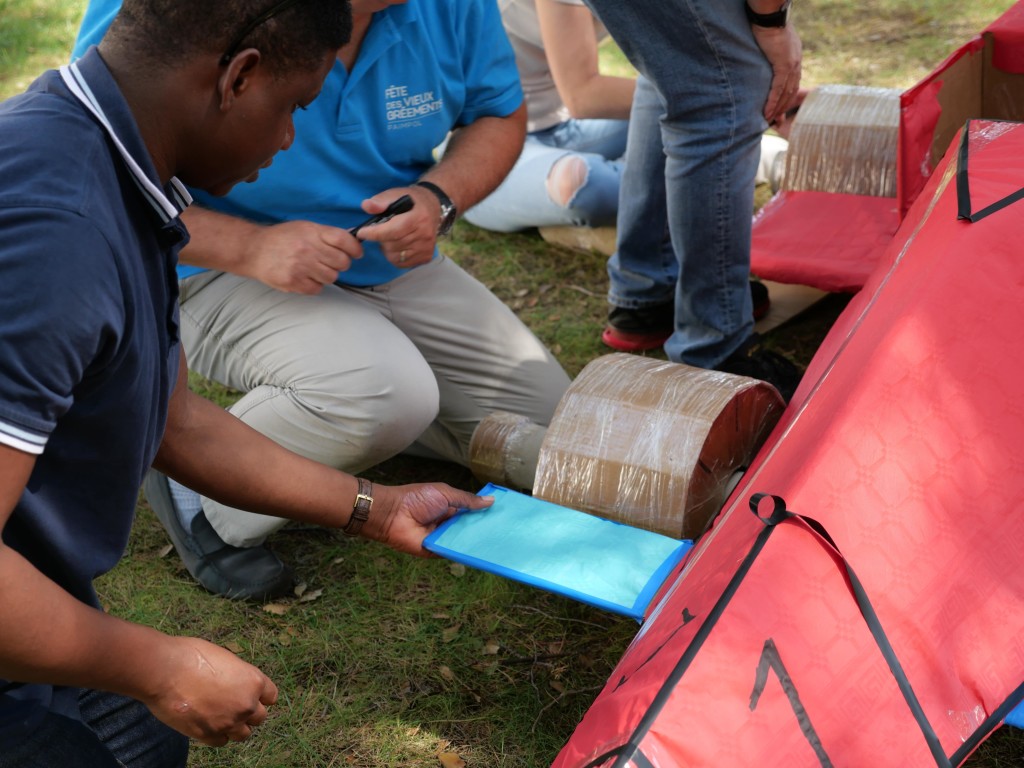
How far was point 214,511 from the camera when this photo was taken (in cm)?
245

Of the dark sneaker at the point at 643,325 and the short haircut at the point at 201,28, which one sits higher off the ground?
the short haircut at the point at 201,28

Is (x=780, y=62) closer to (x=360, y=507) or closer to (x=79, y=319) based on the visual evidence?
(x=360, y=507)

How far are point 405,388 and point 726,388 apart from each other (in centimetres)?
74

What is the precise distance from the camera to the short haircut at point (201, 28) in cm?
127

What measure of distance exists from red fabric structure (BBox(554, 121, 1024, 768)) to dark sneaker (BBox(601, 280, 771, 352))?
4.86 feet

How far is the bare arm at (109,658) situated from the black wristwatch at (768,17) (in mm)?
1755

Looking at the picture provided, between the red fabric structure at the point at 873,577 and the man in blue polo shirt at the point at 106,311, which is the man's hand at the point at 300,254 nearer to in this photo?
the man in blue polo shirt at the point at 106,311

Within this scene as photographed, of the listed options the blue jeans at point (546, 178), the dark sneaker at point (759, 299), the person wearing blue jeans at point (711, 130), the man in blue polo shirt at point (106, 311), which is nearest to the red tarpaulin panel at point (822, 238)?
the dark sneaker at point (759, 299)

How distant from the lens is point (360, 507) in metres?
1.91

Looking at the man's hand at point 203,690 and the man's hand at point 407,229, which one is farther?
the man's hand at point 407,229

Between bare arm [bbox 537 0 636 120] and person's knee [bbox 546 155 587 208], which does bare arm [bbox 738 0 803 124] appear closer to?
bare arm [bbox 537 0 636 120]

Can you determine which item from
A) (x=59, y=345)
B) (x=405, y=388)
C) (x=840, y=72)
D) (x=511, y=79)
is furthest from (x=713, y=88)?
(x=840, y=72)

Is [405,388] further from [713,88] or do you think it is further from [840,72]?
[840,72]

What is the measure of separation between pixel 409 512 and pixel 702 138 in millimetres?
1136
